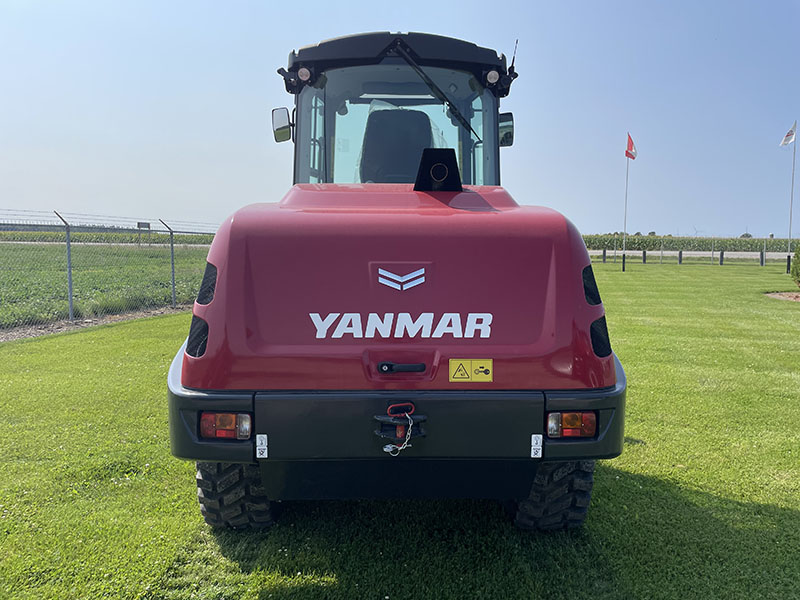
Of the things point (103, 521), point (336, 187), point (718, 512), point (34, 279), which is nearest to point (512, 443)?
point (336, 187)

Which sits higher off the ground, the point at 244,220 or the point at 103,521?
the point at 244,220

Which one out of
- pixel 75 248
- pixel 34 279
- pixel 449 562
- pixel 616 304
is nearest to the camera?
pixel 449 562

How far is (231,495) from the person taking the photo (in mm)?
2979

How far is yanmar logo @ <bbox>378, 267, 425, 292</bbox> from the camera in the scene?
246 centimetres

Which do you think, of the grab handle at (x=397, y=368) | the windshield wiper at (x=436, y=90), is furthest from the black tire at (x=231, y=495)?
the windshield wiper at (x=436, y=90)

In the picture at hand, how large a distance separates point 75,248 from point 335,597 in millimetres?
12394

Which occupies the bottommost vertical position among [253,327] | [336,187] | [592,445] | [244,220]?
[592,445]

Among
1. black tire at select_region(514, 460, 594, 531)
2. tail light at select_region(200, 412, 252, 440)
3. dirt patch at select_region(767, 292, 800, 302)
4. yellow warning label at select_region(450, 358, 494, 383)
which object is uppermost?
yellow warning label at select_region(450, 358, 494, 383)

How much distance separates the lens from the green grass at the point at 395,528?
2801 millimetres

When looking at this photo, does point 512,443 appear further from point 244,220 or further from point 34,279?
point 34,279

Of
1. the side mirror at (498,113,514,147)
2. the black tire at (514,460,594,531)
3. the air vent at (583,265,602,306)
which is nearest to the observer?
the air vent at (583,265,602,306)

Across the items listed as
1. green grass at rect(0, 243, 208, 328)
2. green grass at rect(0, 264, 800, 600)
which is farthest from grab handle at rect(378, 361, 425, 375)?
green grass at rect(0, 243, 208, 328)

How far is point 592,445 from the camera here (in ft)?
8.05

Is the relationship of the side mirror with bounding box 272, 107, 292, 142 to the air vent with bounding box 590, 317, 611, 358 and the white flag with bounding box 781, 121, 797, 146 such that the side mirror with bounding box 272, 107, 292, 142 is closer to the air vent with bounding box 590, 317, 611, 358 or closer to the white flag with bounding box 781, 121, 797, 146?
the air vent with bounding box 590, 317, 611, 358
